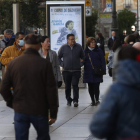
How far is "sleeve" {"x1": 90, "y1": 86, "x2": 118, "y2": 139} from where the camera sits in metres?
2.72

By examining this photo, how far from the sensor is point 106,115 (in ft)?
8.92

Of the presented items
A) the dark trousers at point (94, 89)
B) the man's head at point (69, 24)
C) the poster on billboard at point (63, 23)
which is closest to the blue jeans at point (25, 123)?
the dark trousers at point (94, 89)

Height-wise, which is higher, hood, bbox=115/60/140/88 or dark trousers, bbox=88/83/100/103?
hood, bbox=115/60/140/88

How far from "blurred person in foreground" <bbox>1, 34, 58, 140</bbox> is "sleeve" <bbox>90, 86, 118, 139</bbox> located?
1.50 meters

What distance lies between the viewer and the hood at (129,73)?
2.69 metres

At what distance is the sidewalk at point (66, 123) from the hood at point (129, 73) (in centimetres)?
377

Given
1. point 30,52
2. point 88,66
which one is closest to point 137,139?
point 30,52

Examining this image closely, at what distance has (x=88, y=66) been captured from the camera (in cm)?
997

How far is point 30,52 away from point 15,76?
0.93 feet

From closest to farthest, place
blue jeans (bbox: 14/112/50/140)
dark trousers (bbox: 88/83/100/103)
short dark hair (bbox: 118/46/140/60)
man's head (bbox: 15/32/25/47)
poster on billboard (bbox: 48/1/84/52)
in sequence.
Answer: short dark hair (bbox: 118/46/140/60)
blue jeans (bbox: 14/112/50/140)
man's head (bbox: 15/32/25/47)
dark trousers (bbox: 88/83/100/103)
poster on billboard (bbox: 48/1/84/52)

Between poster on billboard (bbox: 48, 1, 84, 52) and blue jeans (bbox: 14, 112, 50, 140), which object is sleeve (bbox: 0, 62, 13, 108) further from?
poster on billboard (bbox: 48, 1, 84, 52)

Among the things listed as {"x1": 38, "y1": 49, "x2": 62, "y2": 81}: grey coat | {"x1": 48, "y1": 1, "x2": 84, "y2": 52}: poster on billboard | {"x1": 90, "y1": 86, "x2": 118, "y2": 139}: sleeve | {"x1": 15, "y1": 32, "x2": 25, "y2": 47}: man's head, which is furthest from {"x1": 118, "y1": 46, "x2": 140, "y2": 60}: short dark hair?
{"x1": 48, "y1": 1, "x2": 84, "y2": 52}: poster on billboard

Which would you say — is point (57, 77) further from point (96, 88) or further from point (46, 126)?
point (46, 126)

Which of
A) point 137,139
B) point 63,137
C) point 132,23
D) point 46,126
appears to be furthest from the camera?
point 132,23
